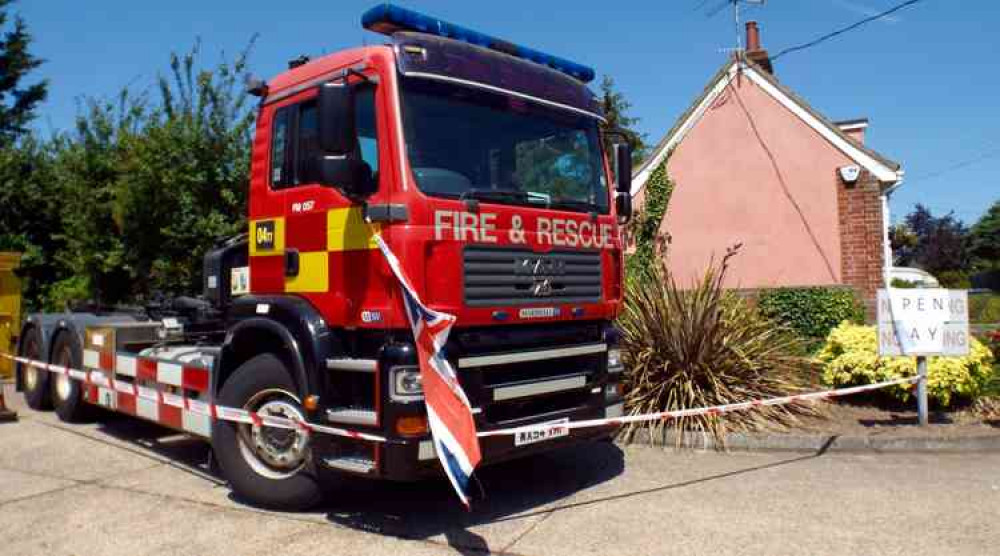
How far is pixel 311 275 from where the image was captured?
4848 millimetres

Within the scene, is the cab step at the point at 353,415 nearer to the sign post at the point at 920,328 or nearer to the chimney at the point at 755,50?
the sign post at the point at 920,328

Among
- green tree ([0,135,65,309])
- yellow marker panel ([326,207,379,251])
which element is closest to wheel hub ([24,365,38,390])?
yellow marker panel ([326,207,379,251])

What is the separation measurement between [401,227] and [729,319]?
4.24 m

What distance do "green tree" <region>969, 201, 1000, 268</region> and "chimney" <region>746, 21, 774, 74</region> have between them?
48.0m

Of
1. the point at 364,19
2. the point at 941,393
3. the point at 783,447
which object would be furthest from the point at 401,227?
the point at 941,393

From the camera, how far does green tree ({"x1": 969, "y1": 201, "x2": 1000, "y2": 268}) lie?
2101 inches

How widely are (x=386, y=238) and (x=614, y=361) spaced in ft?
6.72

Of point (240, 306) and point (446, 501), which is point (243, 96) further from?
point (446, 501)

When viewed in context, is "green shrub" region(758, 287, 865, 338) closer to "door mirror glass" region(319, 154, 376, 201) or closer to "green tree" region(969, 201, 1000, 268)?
"door mirror glass" region(319, 154, 376, 201)

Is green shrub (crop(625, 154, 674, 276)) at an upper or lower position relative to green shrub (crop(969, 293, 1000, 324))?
upper

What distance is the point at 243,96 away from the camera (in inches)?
468

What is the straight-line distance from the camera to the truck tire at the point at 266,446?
4773 mm

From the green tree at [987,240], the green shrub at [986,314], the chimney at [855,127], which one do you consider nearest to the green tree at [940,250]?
the green tree at [987,240]

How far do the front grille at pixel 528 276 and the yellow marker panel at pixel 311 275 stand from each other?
915 mm
